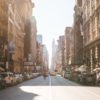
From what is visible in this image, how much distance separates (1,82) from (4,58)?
42018mm

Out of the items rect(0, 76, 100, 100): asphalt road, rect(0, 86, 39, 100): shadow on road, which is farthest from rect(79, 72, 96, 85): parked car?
rect(0, 86, 39, 100): shadow on road

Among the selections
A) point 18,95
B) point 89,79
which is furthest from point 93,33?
point 18,95

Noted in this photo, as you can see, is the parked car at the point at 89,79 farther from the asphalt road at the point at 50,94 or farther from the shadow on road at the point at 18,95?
the shadow on road at the point at 18,95

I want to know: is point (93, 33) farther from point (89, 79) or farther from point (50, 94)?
point (50, 94)

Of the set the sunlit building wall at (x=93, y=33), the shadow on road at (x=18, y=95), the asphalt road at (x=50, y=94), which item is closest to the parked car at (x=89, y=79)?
the asphalt road at (x=50, y=94)

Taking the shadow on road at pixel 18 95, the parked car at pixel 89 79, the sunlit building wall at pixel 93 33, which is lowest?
the shadow on road at pixel 18 95

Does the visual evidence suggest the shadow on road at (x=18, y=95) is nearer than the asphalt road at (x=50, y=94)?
Yes

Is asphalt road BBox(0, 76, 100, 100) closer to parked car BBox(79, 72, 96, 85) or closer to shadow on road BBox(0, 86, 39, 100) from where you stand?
shadow on road BBox(0, 86, 39, 100)

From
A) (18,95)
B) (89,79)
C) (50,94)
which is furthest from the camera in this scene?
(89,79)

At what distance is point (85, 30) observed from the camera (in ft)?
353

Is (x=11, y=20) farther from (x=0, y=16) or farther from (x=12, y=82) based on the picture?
(x=12, y=82)

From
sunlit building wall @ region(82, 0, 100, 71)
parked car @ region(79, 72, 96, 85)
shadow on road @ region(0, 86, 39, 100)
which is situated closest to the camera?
shadow on road @ region(0, 86, 39, 100)

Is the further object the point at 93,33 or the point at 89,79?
the point at 93,33

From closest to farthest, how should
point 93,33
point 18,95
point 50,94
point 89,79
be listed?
point 18,95, point 50,94, point 89,79, point 93,33
